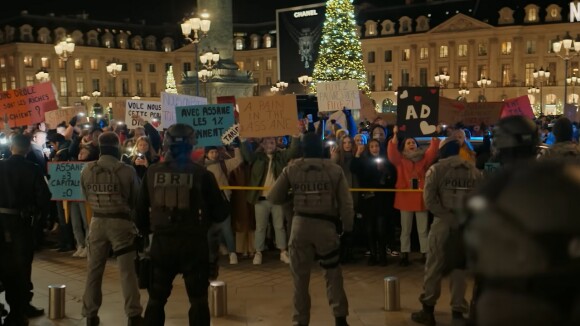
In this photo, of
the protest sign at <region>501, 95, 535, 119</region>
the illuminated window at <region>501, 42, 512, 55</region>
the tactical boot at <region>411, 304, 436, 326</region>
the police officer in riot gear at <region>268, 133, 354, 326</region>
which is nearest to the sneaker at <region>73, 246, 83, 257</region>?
the police officer in riot gear at <region>268, 133, 354, 326</region>

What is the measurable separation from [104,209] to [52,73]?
3193 inches

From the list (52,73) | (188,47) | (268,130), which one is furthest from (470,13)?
(268,130)

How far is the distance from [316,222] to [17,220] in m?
3.21

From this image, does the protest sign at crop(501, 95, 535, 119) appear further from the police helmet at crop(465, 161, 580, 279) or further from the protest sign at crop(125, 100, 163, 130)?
the police helmet at crop(465, 161, 580, 279)

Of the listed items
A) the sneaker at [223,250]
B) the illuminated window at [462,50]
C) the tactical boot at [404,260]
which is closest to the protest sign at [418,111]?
the tactical boot at [404,260]

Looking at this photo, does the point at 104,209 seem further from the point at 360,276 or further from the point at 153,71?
the point at 153,71

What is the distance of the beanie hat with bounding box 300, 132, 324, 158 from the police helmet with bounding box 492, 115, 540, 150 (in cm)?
272

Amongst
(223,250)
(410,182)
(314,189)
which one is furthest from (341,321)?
(223,250)

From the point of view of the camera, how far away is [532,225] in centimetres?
129

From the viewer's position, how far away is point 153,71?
→ 90625mm

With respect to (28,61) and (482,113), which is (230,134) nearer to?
(482,113)

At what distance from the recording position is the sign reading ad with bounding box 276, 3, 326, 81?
4344 centimetres

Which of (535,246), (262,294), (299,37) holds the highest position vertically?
(299,37)

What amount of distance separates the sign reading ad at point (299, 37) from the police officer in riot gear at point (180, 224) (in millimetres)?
38017
